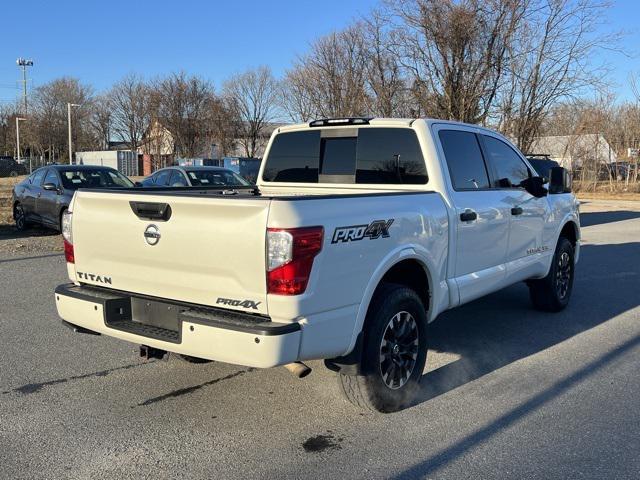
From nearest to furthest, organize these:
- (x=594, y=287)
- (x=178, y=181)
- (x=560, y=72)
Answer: (x=594, y=287)
(x=178, y=181)
(x=560, y=72)

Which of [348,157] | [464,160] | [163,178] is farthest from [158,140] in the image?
[464,160]

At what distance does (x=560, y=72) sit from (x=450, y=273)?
1523cm

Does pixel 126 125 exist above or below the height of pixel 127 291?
above

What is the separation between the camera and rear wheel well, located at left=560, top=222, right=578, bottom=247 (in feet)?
23.6

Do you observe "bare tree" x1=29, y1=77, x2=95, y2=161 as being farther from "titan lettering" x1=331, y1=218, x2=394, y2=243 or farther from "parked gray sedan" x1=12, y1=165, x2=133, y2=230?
"titan lettering" x1=331, y1=218, x2=394, y2=243

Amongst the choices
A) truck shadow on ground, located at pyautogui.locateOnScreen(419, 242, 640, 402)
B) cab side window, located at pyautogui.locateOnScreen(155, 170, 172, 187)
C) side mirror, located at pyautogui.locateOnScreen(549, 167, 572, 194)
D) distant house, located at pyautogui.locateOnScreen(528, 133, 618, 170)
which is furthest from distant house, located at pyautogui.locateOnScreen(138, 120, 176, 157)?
side mirror, located at pyautogui.locateOnScreen(549, 167, 572, 194)

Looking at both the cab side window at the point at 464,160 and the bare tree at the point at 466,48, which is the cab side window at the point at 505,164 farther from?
the bare tree at the point at 466,48

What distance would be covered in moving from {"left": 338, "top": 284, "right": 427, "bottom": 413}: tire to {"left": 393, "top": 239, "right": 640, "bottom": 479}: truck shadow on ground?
12.3 inches

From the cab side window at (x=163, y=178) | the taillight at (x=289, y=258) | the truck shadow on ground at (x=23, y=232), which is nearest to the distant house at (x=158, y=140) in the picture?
the cab side window at (x=163, y=178)

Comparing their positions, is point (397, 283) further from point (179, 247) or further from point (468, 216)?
point (179, 247)

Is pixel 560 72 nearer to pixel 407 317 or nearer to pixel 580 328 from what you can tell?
pixel 580 328

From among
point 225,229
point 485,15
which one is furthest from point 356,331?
point 485,15

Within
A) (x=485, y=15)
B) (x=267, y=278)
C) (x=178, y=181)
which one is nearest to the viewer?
(x=267, y=278)

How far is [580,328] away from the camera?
6.47 metres
